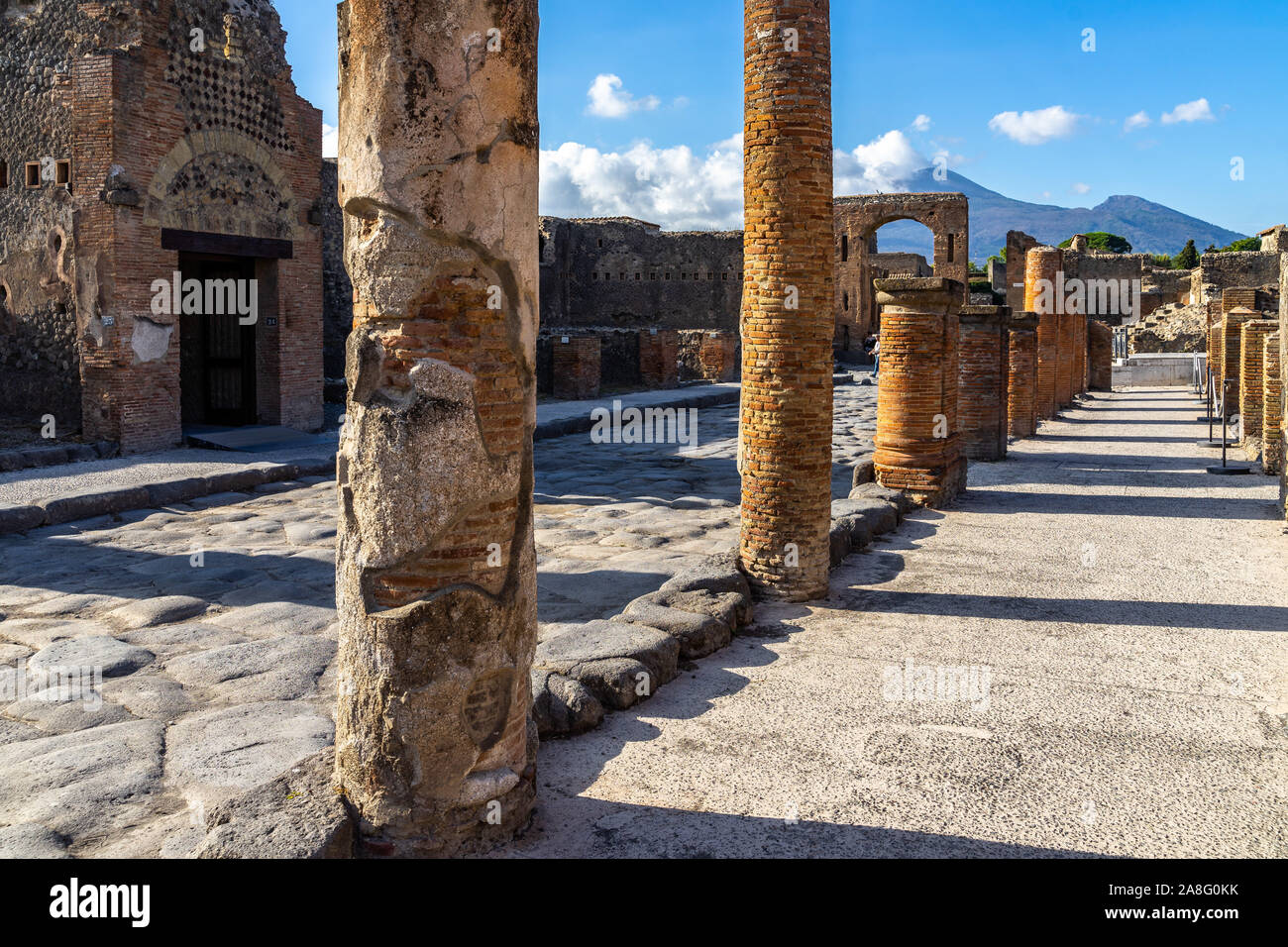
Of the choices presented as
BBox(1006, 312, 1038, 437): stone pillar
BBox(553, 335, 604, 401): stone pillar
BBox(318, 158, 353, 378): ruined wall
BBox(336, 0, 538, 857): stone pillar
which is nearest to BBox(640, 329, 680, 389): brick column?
BBox(553, 335, 604, 401): stone pillar

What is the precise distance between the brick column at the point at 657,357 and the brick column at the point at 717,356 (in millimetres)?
2246

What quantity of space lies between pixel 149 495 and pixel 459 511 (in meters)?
7.54

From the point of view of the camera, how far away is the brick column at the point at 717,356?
85.3 ft

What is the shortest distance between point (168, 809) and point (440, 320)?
188 centimetres

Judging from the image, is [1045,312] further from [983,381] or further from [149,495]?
[149,495]

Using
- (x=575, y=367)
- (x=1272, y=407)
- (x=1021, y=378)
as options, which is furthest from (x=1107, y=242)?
(x=1272, y=407)

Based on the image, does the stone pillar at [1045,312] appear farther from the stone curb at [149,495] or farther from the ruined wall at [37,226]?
the ruined wall at [37,226]

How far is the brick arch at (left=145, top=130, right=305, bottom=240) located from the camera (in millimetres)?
12547

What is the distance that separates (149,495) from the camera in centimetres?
962

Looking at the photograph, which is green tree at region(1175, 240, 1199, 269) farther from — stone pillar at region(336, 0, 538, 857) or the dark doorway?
stone pillar at region(336, 0, 538, 857)

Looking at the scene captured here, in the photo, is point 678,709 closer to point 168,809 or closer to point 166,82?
point 168,809

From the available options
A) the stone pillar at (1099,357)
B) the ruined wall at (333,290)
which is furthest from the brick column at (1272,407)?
the stone pillar at (1099,357)

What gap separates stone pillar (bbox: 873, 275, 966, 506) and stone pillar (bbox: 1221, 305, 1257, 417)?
6609 mm
